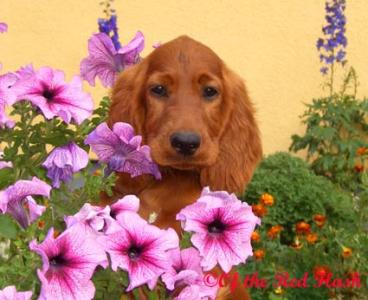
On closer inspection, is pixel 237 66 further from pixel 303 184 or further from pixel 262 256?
pixel 262 256

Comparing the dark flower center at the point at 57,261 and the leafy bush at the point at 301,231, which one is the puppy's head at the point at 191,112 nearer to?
the dark flower center at the point at 57,261

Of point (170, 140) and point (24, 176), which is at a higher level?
point (24, 176)

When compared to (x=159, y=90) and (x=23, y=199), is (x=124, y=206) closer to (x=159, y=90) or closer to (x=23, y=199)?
(x=23, y=199)

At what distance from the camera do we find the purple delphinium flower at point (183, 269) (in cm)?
97

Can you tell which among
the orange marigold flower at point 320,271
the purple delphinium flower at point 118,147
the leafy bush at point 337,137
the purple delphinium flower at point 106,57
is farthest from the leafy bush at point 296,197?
the purple delphinium flower at point 118,147

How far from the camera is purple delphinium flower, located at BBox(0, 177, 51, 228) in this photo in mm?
933

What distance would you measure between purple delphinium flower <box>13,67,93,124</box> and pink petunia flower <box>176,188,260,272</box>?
0.25m

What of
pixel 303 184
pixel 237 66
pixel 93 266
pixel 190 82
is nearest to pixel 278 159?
pixel 303 184

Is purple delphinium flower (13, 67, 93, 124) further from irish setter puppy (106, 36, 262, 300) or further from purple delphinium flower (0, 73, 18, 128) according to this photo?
irish setter puppy (106, 36, 262, 300)

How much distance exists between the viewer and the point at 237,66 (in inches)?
185

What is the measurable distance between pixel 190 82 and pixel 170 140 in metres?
0.21

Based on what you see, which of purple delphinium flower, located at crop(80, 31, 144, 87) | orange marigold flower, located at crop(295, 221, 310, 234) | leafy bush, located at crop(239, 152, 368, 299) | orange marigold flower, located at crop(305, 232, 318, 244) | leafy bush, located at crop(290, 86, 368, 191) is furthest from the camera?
leafy bush, located at crop(290, 86, 368, 191)

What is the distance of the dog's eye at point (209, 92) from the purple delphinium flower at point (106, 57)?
0.40 m

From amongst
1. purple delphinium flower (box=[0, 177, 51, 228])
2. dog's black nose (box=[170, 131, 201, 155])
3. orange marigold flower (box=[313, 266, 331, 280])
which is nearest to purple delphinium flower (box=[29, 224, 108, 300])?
purple delphinium flower (box=[0, 177, 51, 228])
